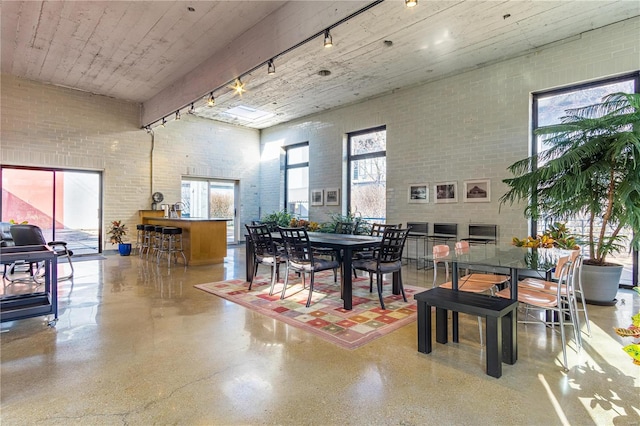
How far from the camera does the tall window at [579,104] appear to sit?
A: 485 centimetres

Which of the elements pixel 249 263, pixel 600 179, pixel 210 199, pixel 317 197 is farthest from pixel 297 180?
pixel 600 179

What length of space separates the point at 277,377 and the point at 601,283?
4077 millimetres

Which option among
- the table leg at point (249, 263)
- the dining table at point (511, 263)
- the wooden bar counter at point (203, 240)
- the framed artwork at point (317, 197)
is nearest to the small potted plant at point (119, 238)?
the wooden bar counter at point (203, 240)

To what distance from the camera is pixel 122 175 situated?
8.51m

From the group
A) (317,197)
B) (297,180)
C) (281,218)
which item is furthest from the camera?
(297,180)

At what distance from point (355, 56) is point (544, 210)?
3863 millimetres

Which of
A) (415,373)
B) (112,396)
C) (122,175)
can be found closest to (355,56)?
(415,373)

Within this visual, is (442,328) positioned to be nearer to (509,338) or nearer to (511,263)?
(509,338)

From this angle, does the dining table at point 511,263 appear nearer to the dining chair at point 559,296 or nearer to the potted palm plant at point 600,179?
the dining chair at point 559,296

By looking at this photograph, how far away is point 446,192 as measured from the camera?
6617mm

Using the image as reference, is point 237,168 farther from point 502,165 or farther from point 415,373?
point 415,373

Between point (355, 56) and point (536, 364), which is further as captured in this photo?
point (355, 56)

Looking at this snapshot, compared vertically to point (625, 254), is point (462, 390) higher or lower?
lower

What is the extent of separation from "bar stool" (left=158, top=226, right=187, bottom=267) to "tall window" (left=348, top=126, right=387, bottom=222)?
4158 millimetres
